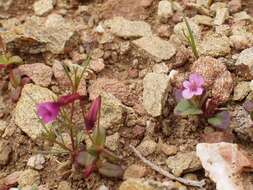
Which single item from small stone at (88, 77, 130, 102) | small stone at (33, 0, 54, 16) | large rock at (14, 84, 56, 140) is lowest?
large rock at (14, 84, 56, 140)

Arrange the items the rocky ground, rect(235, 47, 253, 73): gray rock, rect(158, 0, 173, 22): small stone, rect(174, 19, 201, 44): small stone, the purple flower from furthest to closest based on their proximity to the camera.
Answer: rect(158, 0, 173, 22): small stone < rect(174, 19, 201, 44): small stone < rect(235, 47, 253, 73): gray rock < the rocky ground < the purple flower

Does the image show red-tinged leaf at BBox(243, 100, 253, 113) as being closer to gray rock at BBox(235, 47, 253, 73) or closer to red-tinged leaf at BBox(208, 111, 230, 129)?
red-tinged leaf at BBox(208, 111, 230, 129)

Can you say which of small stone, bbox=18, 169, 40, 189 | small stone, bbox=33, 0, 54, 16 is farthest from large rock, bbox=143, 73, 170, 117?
small stone, bbox=33, 0, 54, 16

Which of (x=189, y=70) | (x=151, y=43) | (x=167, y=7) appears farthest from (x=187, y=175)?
(x=167, y=7)

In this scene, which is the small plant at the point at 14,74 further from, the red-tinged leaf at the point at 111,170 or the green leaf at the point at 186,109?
the green leaf at the point at 186,109

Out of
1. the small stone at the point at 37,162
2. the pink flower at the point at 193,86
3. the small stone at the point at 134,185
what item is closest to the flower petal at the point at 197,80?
the pink flower at the point at 193,86

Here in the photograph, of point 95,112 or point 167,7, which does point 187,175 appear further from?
point 167,7

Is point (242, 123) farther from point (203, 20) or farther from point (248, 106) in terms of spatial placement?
point (203, 20)
